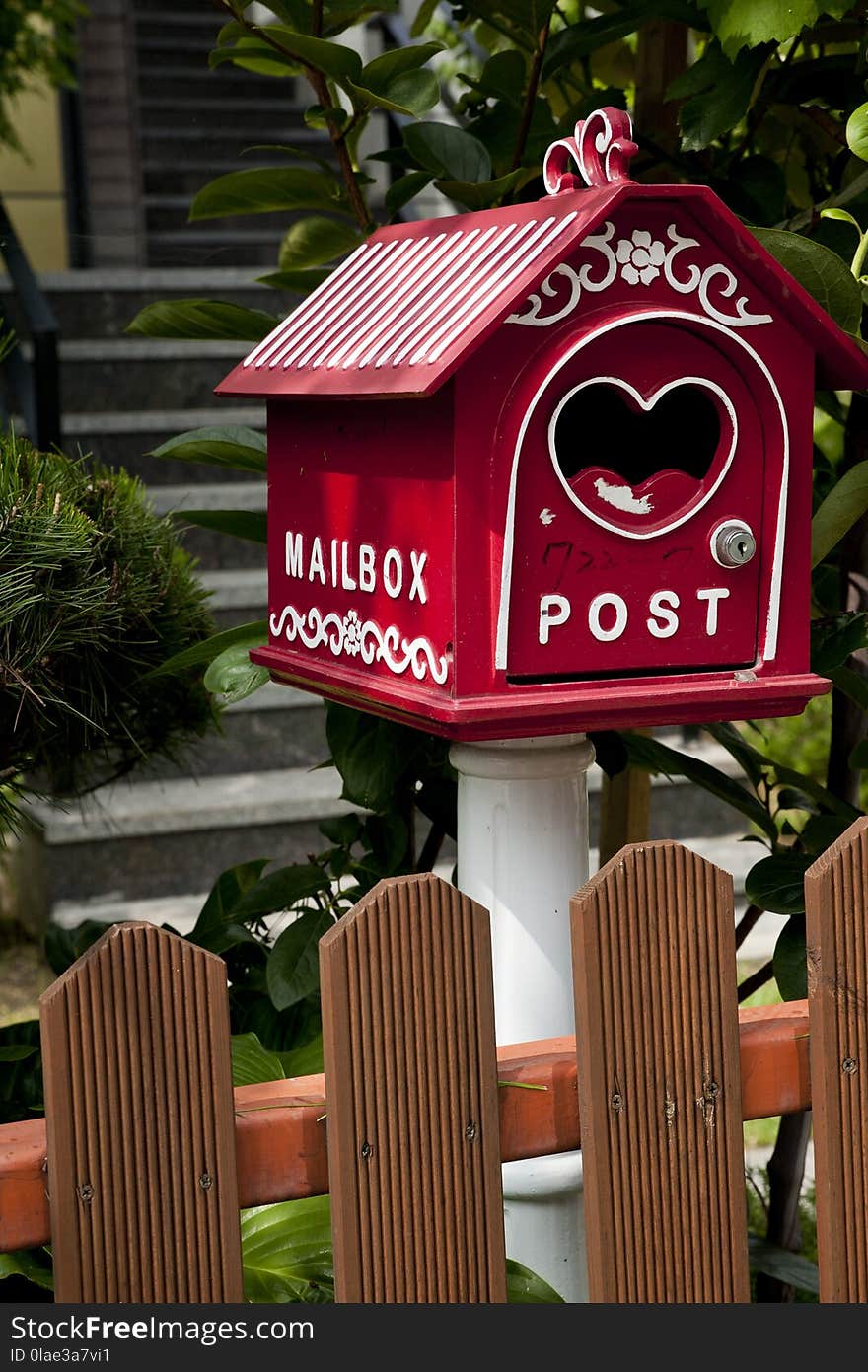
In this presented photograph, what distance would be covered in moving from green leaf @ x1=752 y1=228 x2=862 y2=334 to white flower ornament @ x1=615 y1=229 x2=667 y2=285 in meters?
0.15

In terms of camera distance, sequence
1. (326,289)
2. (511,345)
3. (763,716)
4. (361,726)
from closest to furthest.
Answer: (511,345), (763,716), (326,289), (361,726)

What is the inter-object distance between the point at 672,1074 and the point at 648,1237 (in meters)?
0.12

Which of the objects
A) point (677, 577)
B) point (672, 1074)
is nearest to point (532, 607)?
point (677, 577)

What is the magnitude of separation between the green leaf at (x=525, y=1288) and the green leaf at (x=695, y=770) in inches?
20.5

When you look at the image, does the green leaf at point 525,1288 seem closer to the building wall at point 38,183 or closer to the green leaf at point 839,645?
the green leaf at point 839,645

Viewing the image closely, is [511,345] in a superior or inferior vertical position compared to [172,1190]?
superior

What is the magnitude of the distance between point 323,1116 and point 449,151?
97cm

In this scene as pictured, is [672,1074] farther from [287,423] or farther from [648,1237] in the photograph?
[287,423]

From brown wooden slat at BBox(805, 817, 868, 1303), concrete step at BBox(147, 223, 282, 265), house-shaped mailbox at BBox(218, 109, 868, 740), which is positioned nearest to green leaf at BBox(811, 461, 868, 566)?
house-shaped mailbox at BBox(218, 109, 868, 740)

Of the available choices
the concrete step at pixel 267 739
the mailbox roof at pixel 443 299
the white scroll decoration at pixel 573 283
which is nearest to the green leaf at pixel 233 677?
the mailbox roof at pixel 443 299

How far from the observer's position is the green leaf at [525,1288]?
113cm

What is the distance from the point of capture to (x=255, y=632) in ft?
4.95

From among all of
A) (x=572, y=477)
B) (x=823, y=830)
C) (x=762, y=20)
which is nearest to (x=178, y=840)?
(x=823, y=830)

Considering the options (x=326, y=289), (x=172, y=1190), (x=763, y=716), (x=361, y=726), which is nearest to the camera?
(x=172, y=1190)
